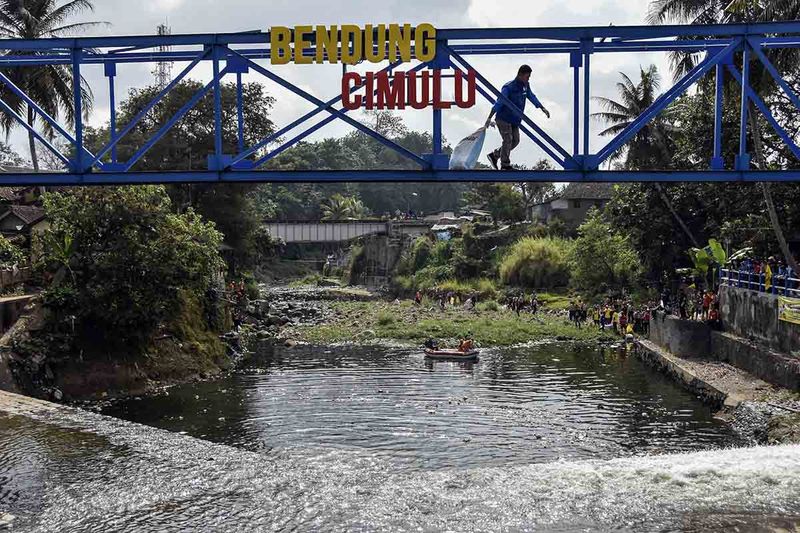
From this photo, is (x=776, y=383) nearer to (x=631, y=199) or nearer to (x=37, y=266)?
(x=631, y=199)

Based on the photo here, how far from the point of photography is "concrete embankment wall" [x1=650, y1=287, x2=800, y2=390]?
75.8 ft

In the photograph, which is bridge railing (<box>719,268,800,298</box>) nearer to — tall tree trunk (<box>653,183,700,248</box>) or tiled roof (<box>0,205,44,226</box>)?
tall tree trunk (<box>653,183,700,248</box>)

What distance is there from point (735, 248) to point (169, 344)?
971 inches

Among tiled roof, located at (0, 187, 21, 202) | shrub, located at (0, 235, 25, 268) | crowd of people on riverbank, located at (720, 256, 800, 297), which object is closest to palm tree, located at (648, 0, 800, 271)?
crowd of people on riverbank, located at (720, 256, 800, 297)

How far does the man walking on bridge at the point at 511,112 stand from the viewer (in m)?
13.9

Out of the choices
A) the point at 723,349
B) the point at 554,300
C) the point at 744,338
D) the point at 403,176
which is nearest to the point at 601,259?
the point at 554,300

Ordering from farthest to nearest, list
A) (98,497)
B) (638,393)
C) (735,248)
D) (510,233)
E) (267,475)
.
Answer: (510,233) → (735,248) → (638,393) → (267,475) → (98,497)

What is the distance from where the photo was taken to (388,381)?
28453 millimetres

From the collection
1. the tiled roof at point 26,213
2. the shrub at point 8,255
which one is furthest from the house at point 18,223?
the shrub at point 8,255

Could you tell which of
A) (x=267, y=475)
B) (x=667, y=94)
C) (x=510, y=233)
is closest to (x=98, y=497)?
(x=267, y=475)

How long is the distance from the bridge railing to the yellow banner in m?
0.38

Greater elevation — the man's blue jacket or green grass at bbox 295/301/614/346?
the man's blue jacket

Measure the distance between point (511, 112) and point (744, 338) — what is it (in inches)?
664

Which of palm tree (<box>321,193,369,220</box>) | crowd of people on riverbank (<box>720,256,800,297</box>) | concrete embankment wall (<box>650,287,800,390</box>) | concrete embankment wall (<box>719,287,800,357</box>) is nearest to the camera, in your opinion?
concrete embankment wall (<box>650,287,800,390</box>)
